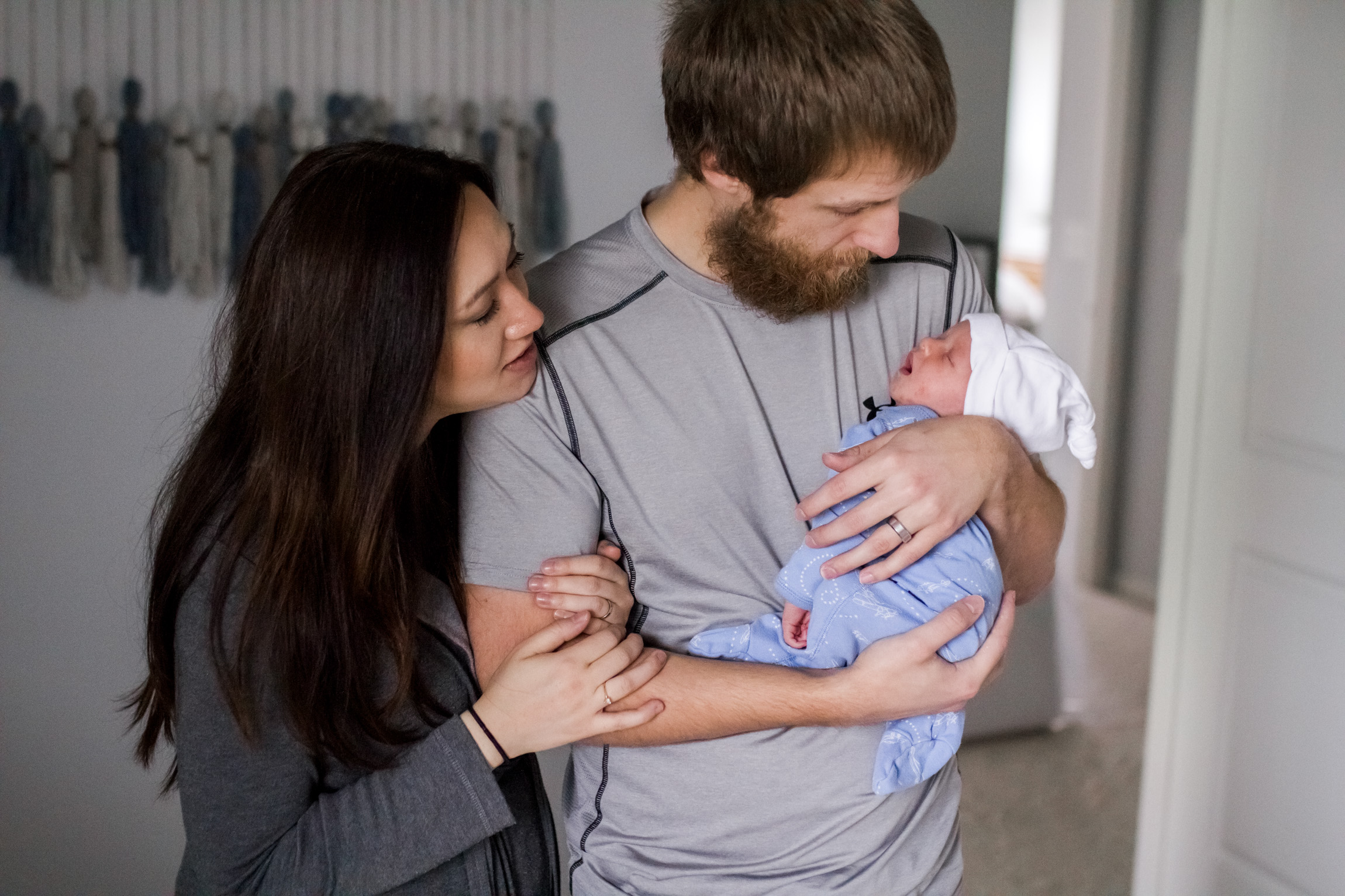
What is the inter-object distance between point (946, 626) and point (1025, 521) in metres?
0.24

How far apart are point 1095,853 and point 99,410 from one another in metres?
2.54

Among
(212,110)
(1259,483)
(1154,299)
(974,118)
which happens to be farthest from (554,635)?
(1154,299)

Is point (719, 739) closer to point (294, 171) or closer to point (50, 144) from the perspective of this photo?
point (294, 171)

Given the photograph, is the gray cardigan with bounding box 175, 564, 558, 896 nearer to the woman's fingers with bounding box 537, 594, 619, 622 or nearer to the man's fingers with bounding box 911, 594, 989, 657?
the woman's fingers with bounding box 537, 594, 619, 622

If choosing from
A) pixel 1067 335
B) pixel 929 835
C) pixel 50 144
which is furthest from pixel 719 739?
pixel 1067 335

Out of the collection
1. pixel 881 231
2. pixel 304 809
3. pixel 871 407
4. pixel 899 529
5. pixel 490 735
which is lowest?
pixel 304 809

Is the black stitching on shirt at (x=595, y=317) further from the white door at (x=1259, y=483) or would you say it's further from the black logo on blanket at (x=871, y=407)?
the white door at (x=1259, y=483)

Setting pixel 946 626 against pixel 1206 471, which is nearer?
pixel 946 626

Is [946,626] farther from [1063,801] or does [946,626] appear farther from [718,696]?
[1063,801]

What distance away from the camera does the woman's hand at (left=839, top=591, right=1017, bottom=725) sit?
124 cm

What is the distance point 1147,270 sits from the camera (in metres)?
4.47

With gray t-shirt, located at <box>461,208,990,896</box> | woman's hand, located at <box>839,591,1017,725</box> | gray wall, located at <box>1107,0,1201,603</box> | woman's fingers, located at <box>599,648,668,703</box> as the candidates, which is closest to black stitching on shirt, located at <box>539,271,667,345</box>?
gray t-shirt, located at <box>461,208,990,896</box>

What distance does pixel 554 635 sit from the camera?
1249mm

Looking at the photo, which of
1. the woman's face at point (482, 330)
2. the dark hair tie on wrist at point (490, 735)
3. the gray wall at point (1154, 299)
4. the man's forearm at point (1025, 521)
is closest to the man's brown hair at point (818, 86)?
the woman's face at point (482, 330)
